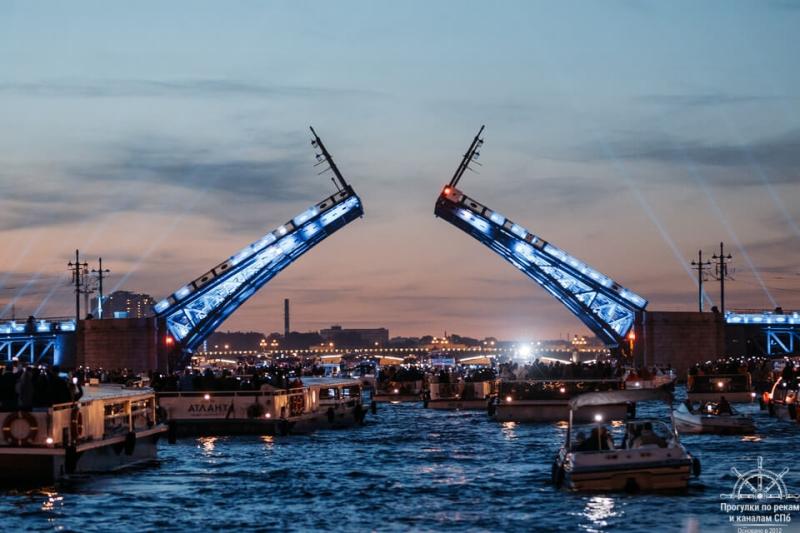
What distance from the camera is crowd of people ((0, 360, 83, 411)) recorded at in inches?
859

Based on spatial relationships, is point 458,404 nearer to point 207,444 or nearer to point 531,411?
point 531,411

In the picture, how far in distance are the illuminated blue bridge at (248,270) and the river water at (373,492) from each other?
1989cm

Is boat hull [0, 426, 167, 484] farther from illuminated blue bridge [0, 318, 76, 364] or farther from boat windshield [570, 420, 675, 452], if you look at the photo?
illuminated blue bridge [0, 318, 76, 364]

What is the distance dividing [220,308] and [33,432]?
38.7m

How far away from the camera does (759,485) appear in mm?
23625

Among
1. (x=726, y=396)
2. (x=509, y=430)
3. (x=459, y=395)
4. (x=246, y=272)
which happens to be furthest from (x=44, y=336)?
(x=509, y=430)

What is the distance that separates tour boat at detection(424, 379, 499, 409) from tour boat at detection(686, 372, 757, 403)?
21.7 ft

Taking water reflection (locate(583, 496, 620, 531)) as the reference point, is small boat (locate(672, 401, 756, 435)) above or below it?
above

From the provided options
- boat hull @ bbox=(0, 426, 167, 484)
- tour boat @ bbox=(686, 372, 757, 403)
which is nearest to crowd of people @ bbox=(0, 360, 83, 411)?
boat hull @ bbox=(0, 426, 167, 484)

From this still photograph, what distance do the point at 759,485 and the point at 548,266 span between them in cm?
3244

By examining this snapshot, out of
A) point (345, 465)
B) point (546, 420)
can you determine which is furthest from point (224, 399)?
point (546, 420)

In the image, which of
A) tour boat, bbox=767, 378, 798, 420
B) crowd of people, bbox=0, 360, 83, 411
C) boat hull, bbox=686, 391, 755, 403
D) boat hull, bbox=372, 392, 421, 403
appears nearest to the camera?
crowd of people, bbox=0, 360, 83, 411

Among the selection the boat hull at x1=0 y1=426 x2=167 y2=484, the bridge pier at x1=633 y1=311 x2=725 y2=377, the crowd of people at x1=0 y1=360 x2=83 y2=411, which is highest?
the bridge pier at x1=633 y1=311 x2=725 y2=377

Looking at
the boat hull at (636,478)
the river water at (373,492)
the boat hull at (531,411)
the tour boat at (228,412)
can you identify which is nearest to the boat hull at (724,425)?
the river water at (373,492)
